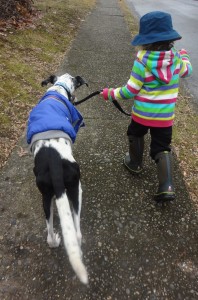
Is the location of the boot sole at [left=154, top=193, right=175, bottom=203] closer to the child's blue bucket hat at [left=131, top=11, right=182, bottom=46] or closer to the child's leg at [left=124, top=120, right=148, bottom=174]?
the child's leg at [left=124, top=120, right=148, bottom=174]

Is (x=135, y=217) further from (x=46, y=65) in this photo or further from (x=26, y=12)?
(x=26, y=12)

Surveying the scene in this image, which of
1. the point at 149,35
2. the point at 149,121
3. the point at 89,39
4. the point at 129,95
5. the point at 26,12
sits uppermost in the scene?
the point at 149,35

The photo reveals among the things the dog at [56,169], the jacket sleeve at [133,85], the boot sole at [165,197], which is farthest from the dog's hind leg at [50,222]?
the jacket sleeve at [133,85]

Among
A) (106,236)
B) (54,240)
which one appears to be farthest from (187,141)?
(54,240)

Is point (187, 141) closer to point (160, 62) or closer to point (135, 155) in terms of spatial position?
point (135, 155)

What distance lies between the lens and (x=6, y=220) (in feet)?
10.5

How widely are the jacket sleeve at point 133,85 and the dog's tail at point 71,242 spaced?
1.37 metres

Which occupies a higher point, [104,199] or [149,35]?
[149,35]

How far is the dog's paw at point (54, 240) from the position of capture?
284 cm

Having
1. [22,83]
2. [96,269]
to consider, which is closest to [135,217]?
[96,269]

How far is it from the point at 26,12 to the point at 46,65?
341 cm

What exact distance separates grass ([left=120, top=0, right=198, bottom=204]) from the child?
76cm

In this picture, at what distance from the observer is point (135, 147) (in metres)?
3.71

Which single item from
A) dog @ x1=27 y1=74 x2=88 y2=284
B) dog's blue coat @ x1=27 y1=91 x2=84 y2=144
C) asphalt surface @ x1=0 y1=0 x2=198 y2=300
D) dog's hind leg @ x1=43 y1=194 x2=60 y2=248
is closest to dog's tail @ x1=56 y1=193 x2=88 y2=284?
dog @ x1=27 y1=74 x2=88 y2=284
